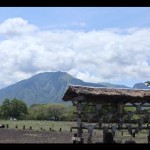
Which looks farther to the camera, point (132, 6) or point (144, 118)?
point (144, 118)

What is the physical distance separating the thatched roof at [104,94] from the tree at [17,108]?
72904 mm

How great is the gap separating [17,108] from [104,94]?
247 feet

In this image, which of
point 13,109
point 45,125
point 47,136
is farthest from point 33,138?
point 13,109

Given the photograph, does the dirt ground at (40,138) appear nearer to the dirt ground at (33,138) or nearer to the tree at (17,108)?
the dirt ground at (33,138)

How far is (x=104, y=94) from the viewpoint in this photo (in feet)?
49.0

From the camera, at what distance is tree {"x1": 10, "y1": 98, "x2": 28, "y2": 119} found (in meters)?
87.1

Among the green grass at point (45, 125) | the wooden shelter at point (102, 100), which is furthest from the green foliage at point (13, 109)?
the wooden shelter at point (102, 100)

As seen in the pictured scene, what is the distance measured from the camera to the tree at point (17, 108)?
87.1 metres

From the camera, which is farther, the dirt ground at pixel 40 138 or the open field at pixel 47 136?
the open field at pixel 47 136
